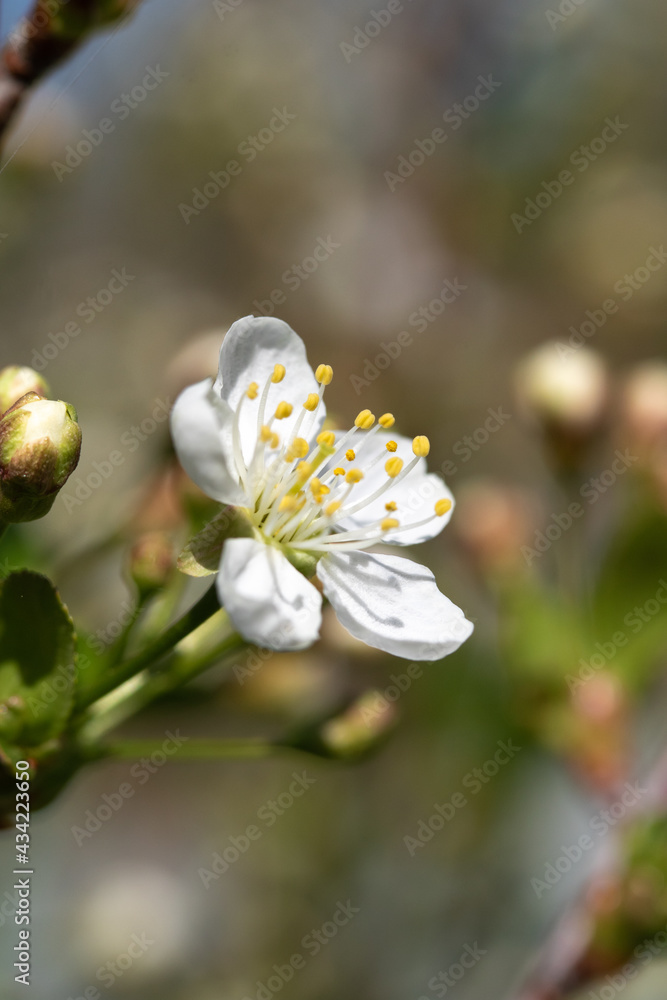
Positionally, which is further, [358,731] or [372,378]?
[372,378]


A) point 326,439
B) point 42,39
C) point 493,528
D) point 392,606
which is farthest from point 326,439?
point 493,528

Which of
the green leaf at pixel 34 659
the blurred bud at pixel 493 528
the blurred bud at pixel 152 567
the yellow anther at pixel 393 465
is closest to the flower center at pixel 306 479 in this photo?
the yellow anther at pixel 393 465

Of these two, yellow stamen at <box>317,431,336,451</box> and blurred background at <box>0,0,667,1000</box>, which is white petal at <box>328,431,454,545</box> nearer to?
yellow stamen at <box>317,431,336,451</box>

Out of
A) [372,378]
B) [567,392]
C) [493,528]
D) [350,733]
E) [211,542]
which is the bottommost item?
[372,378]

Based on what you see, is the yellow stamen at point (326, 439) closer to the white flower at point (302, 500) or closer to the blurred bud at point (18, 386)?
the white flower at point (302, 500)

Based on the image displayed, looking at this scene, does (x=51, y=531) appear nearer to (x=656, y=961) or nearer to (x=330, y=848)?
(x=656, y=961)

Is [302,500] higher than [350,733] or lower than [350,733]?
higher

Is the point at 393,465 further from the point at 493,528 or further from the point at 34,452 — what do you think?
the point at 493,528
